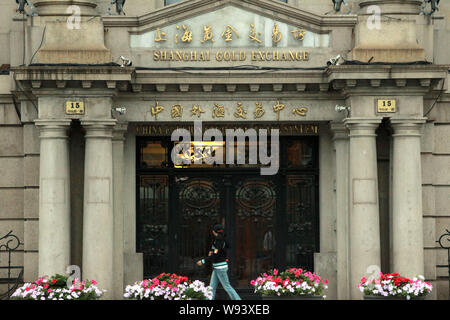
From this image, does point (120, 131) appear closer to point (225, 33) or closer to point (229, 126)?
point (229, 126)

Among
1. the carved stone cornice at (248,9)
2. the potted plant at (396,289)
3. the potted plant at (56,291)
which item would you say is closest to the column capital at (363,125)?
the carved stone cornice at (248,9)

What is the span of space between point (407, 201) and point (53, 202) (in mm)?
7779

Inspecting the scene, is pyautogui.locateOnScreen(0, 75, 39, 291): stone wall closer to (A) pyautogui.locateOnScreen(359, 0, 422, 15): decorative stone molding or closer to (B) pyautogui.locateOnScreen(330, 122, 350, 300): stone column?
(B) pyautogui.locateOnScreen(330, 122, 350, 300): stone column

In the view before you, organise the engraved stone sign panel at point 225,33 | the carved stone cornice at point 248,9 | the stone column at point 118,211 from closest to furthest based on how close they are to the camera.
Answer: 1. the carved stone cornice at point 248,9
2. the engraved stone sign panel at point 225,33
3. the stone column at point 118,211

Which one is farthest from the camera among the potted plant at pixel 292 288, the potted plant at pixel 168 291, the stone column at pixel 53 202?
the stone column at pixel 53 202

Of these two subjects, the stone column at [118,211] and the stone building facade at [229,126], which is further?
the stone column at [118,211]

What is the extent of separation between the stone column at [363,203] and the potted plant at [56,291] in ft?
19.3

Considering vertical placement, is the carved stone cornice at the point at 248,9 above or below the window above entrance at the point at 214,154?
above

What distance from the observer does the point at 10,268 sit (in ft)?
79.6

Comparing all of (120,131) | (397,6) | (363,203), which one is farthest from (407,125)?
(120,131)

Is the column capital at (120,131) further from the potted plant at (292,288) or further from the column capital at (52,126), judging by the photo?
the potted plant at (292,288)

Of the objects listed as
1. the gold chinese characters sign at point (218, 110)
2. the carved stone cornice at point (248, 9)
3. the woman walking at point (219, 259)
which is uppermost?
the carved stone cornice at point (248, 9)

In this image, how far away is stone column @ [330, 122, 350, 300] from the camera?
24.2 m

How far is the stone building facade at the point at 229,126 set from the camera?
76.1ft
